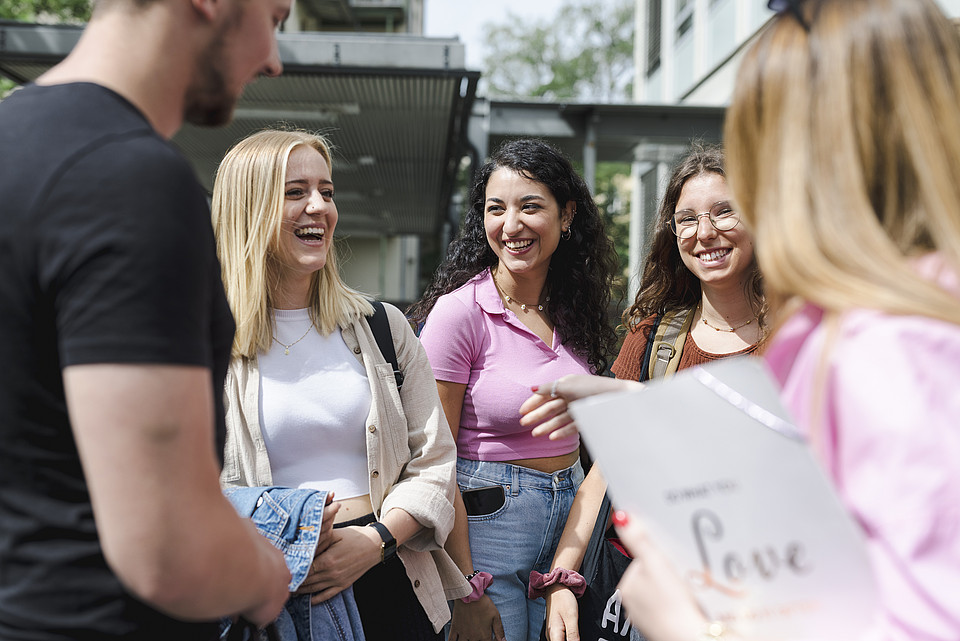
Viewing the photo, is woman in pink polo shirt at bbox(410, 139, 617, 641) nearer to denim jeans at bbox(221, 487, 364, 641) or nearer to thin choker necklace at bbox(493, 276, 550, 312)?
thin choker necklace at bbox(493, 276, 550, 312)

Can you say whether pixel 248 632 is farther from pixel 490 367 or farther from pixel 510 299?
pixel 510 299

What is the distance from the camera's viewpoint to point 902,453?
2.82 feet

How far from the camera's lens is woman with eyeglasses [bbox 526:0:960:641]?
86 centimetres

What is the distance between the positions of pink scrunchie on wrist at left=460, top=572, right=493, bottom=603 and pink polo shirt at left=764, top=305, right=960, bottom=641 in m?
1.82

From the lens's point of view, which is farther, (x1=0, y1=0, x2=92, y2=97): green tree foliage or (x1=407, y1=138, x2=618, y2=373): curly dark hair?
(x1=0, y1=0, x2=92, y2=97): green tree foliage

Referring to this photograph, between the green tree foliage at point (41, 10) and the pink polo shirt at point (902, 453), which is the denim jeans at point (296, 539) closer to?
the pink polo shirt at point (902, 453)

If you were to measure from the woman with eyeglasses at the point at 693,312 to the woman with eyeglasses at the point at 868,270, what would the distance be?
164cm

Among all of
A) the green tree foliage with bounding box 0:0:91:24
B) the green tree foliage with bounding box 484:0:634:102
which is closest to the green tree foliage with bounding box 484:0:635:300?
the green tree foliage with bounding box 484:0:634:102

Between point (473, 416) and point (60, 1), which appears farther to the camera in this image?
point (60, 1)

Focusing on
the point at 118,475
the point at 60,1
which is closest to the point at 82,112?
the point at 118,475

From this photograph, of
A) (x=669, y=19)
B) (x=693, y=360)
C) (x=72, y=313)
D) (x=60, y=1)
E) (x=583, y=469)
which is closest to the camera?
(x=72, y=313)

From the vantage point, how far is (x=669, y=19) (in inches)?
586

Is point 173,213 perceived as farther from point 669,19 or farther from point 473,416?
point 669,19

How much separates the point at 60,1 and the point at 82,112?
45.2 feet
